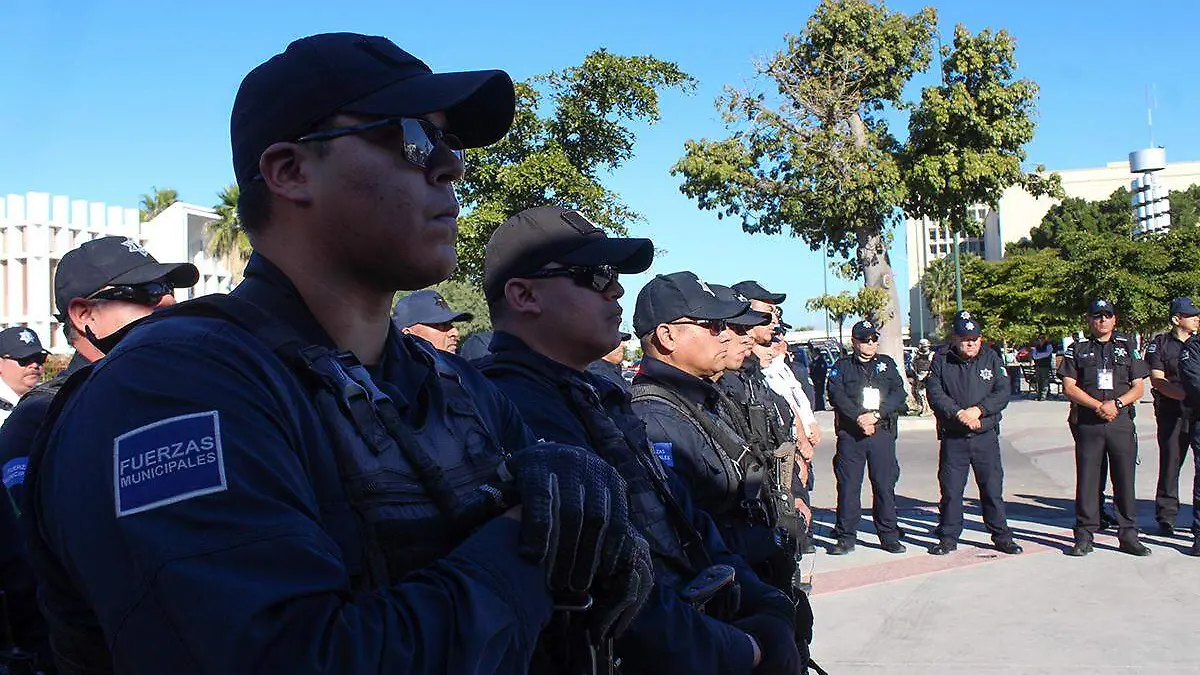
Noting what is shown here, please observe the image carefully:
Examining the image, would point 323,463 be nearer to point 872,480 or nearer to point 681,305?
point 681,305

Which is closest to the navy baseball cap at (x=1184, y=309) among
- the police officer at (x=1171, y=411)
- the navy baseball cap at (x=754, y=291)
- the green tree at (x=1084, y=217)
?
the police officer at (x=1171, y=411)

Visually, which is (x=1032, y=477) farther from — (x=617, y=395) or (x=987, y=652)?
(x=617, y=395)

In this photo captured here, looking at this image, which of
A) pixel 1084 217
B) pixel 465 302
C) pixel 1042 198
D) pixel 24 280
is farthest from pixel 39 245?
pixel 1042 198

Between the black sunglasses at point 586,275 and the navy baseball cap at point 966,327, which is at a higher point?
the black sunglasses at point 586,275

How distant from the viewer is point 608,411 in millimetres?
2934

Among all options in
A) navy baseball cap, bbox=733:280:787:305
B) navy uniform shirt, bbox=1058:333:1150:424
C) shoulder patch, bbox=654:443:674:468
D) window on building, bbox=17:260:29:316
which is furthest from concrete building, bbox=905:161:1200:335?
shoulder patch, bbox=654:443:674:468

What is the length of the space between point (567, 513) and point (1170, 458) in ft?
31.6

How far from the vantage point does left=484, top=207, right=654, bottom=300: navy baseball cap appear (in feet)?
10.0

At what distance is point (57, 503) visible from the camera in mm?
1257

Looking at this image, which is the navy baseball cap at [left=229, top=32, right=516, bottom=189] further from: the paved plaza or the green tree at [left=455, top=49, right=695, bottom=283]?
the green tree at [left=455, top=49, right=695, bottom=283]

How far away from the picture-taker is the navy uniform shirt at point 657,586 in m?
2.17

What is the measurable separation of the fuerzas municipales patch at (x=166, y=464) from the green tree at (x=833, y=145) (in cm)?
2065

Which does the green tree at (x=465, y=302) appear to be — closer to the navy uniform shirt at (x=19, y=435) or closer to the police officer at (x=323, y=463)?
the navy uniform shirt at (x=19, y=435)

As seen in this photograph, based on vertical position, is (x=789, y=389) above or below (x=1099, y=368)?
below
